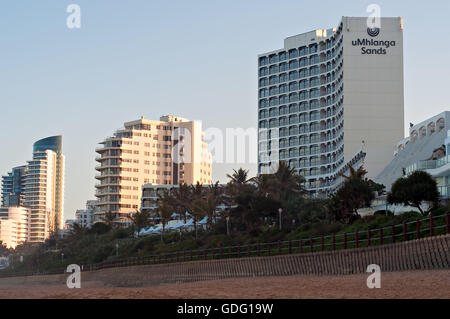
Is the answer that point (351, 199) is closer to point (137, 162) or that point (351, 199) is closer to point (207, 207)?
point (207, 207)

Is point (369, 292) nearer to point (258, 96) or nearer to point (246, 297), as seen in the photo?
point (246, 297)

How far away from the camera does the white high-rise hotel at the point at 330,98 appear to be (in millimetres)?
119812

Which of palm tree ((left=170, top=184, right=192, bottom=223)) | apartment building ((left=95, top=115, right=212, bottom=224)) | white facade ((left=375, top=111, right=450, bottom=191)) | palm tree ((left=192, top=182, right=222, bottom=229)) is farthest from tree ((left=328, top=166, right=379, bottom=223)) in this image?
apartment building ((left=95, top=115, right=212, bottom=224))

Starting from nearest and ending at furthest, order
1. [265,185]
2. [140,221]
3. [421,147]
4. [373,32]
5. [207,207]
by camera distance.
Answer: [421,147], [265,185], [207,207], [140,221], [373,32]

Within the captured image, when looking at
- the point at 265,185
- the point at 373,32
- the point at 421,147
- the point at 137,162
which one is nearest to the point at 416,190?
the point at 421,147

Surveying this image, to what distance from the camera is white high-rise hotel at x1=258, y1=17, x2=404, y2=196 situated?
119812 millimetres

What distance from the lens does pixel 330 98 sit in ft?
430

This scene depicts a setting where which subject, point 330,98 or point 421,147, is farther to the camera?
point 330,98

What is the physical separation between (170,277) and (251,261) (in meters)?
12.8

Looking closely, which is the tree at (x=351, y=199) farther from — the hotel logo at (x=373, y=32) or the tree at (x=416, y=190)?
the hotel logo at (x=373, y=32)

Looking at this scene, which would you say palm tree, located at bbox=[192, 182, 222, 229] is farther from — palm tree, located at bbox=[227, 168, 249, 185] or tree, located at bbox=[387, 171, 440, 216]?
tree, located at bbox=[387, 171, 440, 216]

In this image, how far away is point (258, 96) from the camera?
472ft

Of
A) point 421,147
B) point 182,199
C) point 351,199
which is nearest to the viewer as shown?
point 351,199

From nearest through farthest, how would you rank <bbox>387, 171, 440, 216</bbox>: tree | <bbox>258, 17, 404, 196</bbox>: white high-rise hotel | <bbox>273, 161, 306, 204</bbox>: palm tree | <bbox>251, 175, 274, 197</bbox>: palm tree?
<bbox>387, 171, 440, 216</bbox>: tree
<bbox>251, 175, 274, 197</bbox>: palm tree
<bbox>273, 161, 306, 204</bbox>: palm tree
<bbox>258, 17, 404, 196</bbox>: white high-rise hotel
